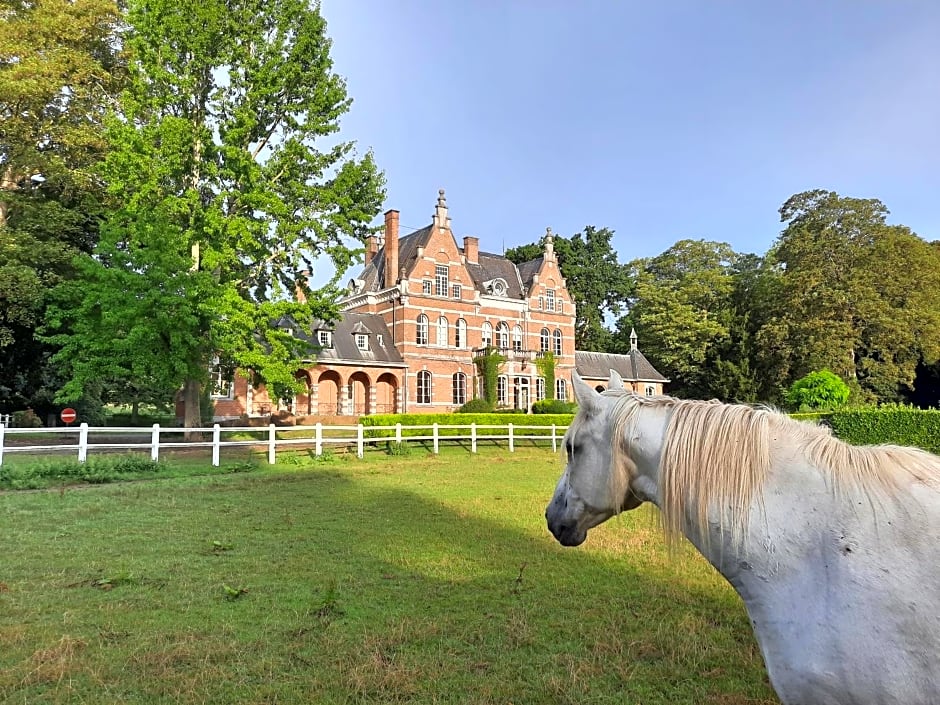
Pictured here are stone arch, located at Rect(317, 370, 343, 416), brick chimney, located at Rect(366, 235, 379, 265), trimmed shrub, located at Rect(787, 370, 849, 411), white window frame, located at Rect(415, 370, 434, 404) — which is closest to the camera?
trimmed shrub, located at Rect(787, 370, 849, 411)

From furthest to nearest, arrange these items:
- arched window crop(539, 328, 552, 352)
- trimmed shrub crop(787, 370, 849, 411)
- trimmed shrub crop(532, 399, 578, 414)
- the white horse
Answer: arched window crop(539, 328, 552, 352) < trimmed shrub crop(532, 399, 578, 414) < trimmed shrub crop(787, 370, 849, 411) < the white horse

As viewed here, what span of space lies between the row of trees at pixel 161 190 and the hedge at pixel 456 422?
370 centimetres

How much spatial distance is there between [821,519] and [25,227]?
28582mm

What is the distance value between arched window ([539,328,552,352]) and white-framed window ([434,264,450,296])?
837 cm

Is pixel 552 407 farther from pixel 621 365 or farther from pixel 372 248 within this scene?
pixel 372 248

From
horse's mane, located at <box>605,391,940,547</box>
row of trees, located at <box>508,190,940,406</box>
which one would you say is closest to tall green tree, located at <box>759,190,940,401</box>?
row of trees, located at <box>508,190,940,406</box>

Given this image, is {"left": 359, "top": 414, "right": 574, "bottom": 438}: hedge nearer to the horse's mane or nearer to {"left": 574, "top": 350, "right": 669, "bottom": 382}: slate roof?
the horse's mane

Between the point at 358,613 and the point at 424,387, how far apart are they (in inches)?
1289

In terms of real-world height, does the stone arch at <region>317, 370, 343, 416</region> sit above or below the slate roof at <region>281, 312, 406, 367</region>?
below

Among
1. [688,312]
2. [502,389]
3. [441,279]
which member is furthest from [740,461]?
[688,312]

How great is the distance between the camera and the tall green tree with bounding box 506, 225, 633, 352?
56.7 meters

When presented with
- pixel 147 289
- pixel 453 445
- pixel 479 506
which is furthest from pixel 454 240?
pixel 479 506

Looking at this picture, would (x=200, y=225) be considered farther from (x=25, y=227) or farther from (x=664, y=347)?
(x=664, y=347)

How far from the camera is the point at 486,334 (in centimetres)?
4031
